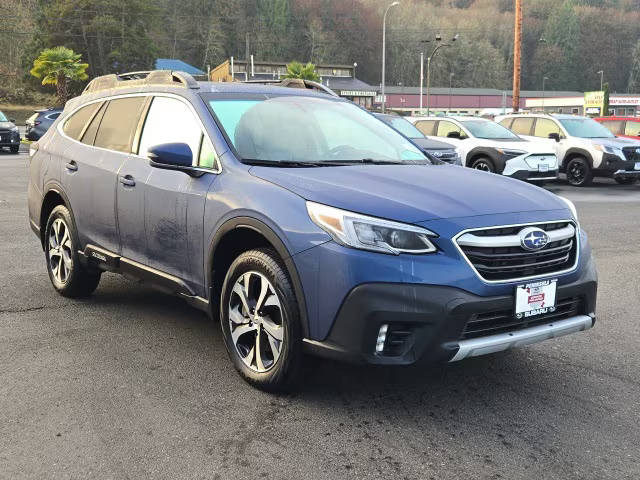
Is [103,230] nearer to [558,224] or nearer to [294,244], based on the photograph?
[294,244]

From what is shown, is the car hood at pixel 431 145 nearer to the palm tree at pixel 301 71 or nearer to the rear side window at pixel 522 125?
the rear side window at pixel 522 125

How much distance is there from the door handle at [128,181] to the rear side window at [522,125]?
14.3 m

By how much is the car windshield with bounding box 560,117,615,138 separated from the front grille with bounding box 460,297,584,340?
14118 millimetres

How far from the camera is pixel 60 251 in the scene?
18.0 feet

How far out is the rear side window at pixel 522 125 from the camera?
671 inches

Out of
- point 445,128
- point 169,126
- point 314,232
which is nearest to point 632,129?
point 445,128

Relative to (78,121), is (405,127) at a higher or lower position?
lower

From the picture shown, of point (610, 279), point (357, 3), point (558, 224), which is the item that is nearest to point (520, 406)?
point (558, 224)

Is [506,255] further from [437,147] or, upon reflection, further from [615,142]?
[615,142]

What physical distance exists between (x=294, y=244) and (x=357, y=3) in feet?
476

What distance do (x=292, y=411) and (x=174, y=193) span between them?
1.52 metres

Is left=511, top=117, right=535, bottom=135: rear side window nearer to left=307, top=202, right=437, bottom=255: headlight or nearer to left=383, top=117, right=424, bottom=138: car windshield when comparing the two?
left=383, top=117, right=424, bottom=138: car windshield

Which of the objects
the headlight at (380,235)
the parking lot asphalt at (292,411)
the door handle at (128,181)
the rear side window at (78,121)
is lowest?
the parking lot asphalt at (292,411)

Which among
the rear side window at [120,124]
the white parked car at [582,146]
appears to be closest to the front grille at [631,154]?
the white parked car at [582,146]
